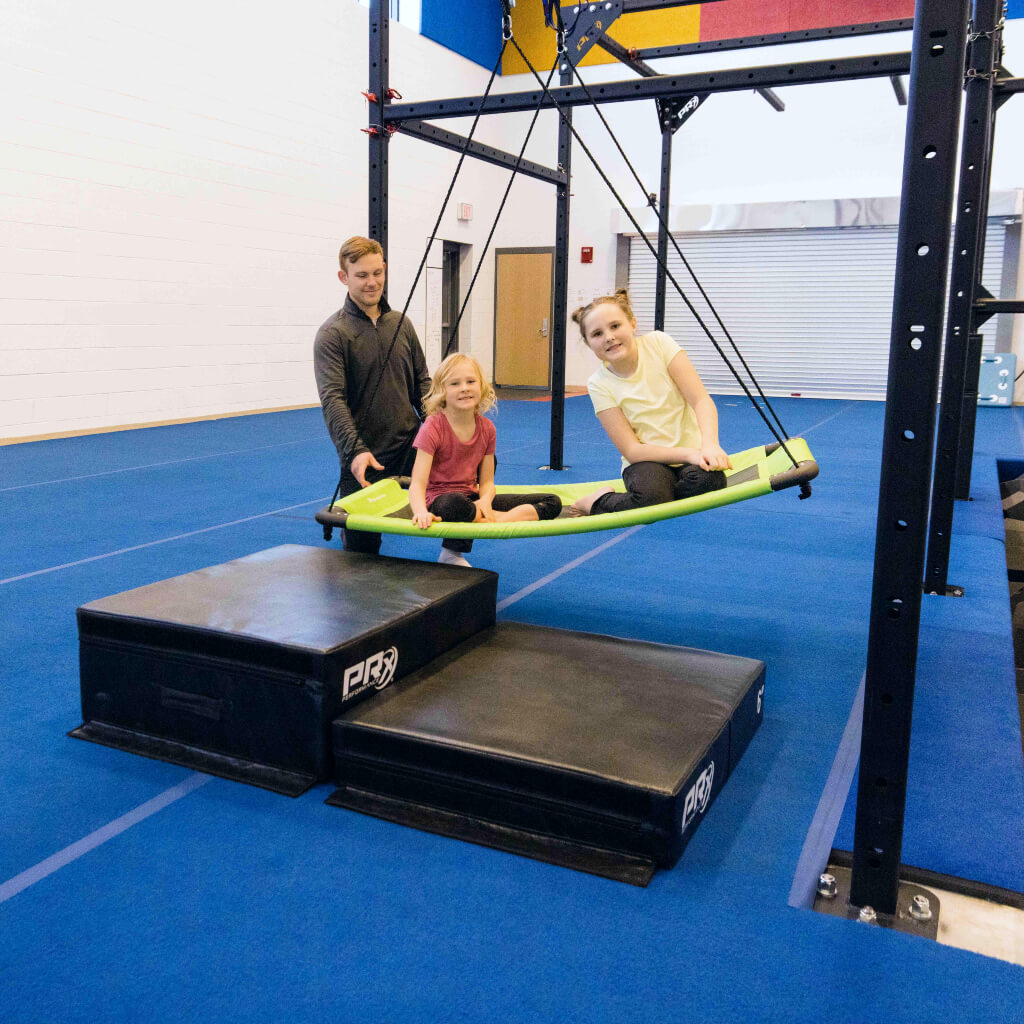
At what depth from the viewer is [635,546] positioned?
4.12 m

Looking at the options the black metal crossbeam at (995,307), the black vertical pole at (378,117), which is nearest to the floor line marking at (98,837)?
the black vertical pole at (378,117)

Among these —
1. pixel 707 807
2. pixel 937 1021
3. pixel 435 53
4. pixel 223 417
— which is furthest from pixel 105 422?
pixel 937 1021

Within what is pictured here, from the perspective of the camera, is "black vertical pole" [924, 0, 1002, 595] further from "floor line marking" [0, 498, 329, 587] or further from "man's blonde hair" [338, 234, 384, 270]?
"floor line marking" [0, 498, 329, 587]

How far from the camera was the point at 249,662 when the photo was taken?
1985 mm

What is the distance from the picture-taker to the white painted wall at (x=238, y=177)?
6.75 m

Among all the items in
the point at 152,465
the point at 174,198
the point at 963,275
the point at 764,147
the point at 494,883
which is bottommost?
the point at 494,883

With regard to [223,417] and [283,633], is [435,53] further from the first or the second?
[283,633]

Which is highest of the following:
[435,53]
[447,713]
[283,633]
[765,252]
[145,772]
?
[435,53]

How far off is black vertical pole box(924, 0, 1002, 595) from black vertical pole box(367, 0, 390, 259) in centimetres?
205

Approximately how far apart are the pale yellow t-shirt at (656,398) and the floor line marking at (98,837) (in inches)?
66.2

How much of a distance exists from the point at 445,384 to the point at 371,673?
3.97 feet

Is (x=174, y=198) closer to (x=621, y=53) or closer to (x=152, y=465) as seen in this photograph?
(x=152, y=465)

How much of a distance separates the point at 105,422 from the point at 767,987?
23.8 ft

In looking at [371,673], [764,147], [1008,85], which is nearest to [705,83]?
[1008,85]
